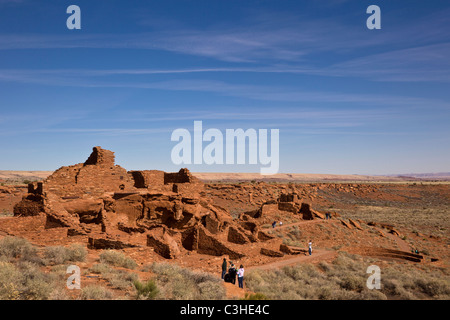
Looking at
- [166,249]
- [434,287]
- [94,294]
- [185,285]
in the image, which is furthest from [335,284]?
[94,294]

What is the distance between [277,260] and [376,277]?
5490mm

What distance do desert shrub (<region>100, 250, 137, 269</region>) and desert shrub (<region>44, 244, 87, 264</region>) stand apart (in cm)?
77

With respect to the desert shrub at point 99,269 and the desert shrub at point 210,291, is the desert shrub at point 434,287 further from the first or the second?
the desert shrub at point 99,269

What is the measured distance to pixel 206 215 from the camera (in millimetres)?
21828

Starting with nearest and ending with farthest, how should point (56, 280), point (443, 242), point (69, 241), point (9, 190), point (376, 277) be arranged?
point (56, 280)
point (69, 241)
point (376, 277)
point (443, 242)
point (9, 190)

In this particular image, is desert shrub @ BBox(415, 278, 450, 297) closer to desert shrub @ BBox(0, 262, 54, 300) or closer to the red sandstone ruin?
the red sandstone ruin

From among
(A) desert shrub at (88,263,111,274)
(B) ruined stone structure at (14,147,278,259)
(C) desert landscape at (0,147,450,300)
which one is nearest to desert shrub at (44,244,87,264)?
(C) desert landscape at (0,147,450,300)

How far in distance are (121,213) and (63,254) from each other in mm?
8734

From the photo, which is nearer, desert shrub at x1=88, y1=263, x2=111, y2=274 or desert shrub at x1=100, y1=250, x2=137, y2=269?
desert shrub at x1=88, y1=263, x2=111, y2=274

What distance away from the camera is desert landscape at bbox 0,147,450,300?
9.16 m

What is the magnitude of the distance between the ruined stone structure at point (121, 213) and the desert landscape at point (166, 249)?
0.07m

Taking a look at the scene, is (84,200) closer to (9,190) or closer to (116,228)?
(116,228)

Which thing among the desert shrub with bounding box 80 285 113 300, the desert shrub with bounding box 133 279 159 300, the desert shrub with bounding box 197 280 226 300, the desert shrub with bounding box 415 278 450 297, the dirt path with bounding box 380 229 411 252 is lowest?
the dirt path with bounding box 380 229 411 252

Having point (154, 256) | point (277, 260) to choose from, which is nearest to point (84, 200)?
point (154, 256)
